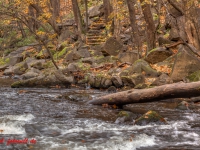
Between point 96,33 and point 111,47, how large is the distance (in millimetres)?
5765

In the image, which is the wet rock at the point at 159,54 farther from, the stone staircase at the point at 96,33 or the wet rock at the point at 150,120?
the stone staircase at the point at 96,33

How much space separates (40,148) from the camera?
17.1ft

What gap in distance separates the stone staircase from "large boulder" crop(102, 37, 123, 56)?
3.79m

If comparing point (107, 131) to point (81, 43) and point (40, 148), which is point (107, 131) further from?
point (81, 43)

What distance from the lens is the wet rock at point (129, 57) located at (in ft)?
52.6

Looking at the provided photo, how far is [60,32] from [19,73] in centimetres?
741

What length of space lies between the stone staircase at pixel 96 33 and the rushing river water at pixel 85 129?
12.7m

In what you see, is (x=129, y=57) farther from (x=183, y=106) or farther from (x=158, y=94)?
(x=158, y=94)

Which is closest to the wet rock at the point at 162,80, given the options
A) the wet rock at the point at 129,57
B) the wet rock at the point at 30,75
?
the wet rock at the point at 129,57

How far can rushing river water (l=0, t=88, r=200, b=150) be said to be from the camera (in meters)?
5.45

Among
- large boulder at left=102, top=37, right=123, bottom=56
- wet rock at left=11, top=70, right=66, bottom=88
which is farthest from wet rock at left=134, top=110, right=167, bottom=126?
large boulder at left=102, top=37, right=123, bottom=56

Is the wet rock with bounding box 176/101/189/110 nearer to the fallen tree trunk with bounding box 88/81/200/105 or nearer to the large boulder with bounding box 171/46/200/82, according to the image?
the fallen tree trunk with bounding box 88/81/200/105

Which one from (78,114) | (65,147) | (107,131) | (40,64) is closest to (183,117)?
(107,131)

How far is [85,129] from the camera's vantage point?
6.62 meters
